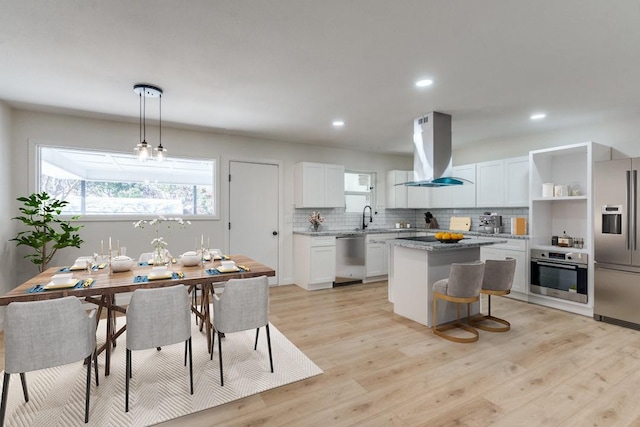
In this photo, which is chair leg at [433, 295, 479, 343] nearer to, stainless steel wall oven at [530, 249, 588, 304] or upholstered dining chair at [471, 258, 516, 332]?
upholstered dining chair at [471, 258, 516, 332]

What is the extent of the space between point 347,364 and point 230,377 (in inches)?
38.1

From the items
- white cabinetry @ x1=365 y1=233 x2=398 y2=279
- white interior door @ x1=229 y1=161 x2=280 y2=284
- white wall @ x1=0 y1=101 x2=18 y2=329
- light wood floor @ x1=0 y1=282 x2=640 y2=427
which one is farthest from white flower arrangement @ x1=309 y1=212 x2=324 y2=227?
white wall @ x1=0 y1=101 x2=18 y2=329

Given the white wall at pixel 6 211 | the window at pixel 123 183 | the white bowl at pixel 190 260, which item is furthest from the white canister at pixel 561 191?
the white wall at pixel 6 211

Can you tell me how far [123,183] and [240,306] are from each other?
10.5 feet

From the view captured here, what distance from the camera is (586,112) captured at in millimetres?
3875

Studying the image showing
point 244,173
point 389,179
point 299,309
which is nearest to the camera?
point 299,309

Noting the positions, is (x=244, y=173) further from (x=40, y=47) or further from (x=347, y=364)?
(x=347, y=364)

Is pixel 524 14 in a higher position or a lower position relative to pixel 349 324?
higher

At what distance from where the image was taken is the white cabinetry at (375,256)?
5.70 m

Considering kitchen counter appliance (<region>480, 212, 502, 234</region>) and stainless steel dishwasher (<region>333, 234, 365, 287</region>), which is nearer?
kitchen counter appliance (<region>480, 212, 502, 234</region>)

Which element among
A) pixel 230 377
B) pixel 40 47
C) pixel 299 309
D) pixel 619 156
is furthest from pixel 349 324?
pixel 619 156

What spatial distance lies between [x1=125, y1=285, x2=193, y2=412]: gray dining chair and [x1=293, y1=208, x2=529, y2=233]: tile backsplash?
3.53 meters

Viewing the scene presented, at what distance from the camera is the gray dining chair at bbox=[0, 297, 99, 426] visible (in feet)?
5.93

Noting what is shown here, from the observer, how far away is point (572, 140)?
455cm
